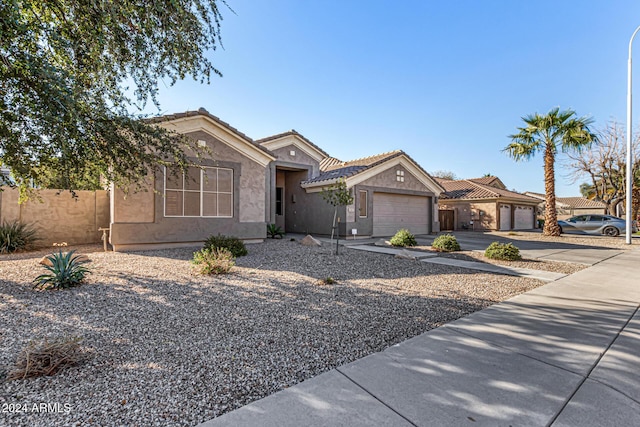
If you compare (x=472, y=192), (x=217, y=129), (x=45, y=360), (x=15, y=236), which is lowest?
(x=45, y=360)

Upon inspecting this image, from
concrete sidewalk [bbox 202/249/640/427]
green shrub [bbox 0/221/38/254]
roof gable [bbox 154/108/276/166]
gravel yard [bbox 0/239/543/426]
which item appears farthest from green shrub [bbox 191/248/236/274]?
green shrub [bbox 0/221/38/254]

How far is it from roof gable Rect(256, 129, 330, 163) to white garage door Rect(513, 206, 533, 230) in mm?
18799

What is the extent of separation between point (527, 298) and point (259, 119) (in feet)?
39.3

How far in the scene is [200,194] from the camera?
1091cm

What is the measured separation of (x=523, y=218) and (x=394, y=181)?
17.6m

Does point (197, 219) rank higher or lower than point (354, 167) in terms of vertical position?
lower

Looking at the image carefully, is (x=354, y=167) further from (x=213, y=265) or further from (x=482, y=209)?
(x=482, y=209)

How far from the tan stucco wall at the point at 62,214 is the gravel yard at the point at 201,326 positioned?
15.1ft

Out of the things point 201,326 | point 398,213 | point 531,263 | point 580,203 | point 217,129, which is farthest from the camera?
point 580,203

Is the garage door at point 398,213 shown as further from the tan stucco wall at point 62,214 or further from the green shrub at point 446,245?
the tan stucco wall at point 62,214

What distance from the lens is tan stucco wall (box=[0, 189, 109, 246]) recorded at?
10867mm

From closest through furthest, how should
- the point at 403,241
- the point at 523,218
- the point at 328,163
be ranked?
the point at 403,241, the point at 328,163, the point at 523,218

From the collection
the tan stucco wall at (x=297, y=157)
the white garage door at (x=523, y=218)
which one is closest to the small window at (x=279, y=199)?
the tan stucco wall at (x=297, y=157)

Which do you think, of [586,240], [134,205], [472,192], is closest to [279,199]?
[134,205]
